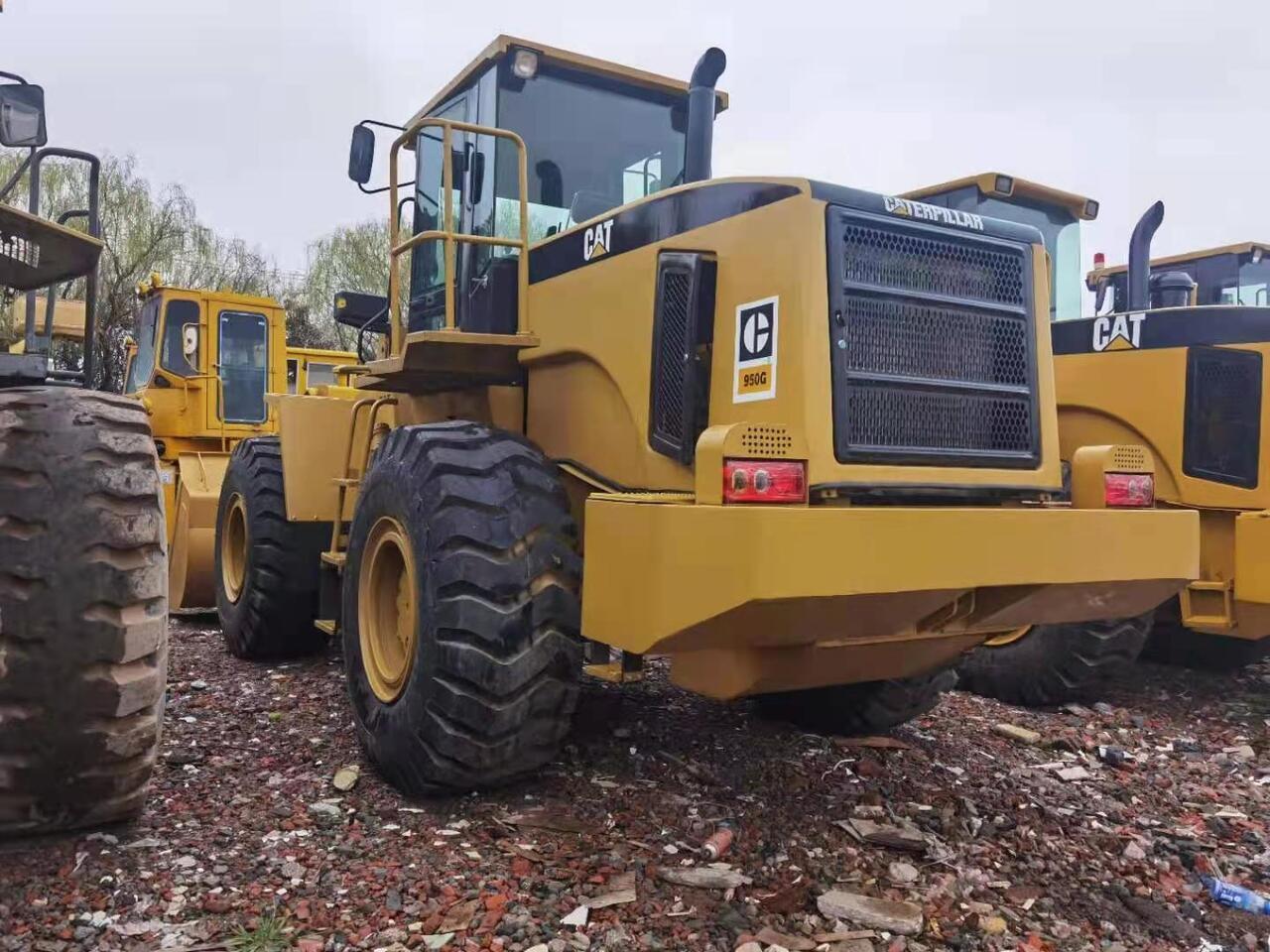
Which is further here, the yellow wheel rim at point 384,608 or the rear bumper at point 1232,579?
the rear bumper at point 1232,579

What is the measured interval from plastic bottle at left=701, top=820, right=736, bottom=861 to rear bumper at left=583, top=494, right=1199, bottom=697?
478mm

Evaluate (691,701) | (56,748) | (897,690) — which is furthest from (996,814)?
(56,748)

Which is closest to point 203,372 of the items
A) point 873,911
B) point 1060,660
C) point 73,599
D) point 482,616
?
point 482,616

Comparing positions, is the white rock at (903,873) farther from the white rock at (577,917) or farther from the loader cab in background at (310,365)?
the loader cab in background at (310,365)

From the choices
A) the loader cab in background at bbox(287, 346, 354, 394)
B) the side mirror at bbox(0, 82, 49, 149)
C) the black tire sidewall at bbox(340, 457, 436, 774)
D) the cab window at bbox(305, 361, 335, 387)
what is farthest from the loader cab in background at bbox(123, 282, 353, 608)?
the side mirror at bbox(0, 82, 49, 149)

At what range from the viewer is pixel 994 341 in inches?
140

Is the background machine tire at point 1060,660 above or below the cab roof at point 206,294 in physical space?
below

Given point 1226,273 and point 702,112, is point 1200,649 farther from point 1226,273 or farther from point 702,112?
point 702,112

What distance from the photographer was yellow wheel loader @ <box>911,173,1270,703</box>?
5.52 m

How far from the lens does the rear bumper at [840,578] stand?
271 centimetres

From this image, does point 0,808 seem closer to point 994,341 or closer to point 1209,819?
point 994,341

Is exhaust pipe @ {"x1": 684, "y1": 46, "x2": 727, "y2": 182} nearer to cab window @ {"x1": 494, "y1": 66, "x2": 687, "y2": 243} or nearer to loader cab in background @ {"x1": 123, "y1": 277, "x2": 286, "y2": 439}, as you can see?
cab window @ {"x1": 494, "y1": 66, "x2": 687, "y2": 243}

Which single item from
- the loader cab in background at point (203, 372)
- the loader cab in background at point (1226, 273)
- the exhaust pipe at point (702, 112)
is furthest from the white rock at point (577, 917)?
the loader cab in background at point (1226, 273)

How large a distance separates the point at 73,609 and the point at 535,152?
280cm
